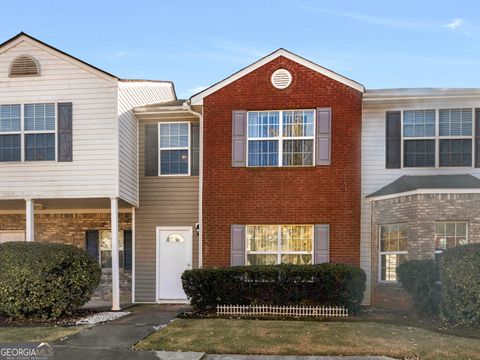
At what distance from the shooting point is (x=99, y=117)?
485 inches

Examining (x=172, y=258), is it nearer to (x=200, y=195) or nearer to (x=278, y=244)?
(x=200, y=195)

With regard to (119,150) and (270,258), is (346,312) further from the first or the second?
(119,150)

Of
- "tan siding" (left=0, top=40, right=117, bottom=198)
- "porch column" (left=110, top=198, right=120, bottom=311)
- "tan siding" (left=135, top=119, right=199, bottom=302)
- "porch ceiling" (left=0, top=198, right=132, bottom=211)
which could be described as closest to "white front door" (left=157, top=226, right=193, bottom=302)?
"tan siding" (left=135, top=119, right=199, bottom=302)

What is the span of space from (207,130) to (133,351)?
265 inches

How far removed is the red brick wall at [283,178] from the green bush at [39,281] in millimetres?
3486

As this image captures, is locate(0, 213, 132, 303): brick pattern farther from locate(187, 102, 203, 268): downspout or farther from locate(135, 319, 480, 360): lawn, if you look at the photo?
locate(135, 319, 480, 360): lawn

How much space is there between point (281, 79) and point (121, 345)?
787 cm

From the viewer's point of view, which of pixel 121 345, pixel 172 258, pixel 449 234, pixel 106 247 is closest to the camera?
pixel 121 345

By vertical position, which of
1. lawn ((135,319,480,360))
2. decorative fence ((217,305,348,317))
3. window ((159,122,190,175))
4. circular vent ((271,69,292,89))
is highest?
circular vent ((271,69,292,89))

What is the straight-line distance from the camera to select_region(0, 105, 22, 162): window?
12.7 metres

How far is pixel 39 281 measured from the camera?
34.6 ft

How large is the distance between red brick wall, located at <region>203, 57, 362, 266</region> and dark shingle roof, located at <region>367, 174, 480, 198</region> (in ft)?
2.78

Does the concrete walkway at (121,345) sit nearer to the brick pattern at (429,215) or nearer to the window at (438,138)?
the brick pattern at (429,215)

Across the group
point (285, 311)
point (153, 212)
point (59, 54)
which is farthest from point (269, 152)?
point (59, 54)
